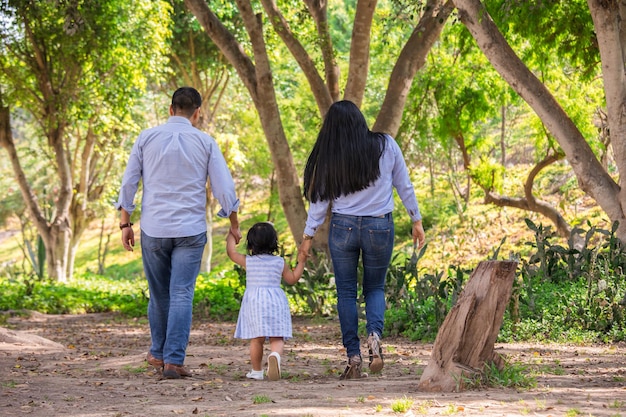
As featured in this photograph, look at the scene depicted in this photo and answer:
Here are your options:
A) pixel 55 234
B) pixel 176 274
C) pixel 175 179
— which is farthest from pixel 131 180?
pixel 55 234

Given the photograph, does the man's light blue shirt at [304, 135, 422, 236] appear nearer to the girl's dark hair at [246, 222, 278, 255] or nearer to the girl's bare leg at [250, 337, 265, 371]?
the girl's dark hair at [246, 222, 278, 255]

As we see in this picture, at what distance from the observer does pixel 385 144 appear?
6047mm

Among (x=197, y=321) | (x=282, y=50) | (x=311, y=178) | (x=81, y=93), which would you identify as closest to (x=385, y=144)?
(x=311, y=178)

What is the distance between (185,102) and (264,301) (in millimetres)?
1566

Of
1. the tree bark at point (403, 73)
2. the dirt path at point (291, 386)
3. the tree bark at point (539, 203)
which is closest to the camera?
the dirt path at point (291, 386)

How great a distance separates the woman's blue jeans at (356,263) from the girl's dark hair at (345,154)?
221mm

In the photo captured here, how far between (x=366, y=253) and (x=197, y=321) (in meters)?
6.84

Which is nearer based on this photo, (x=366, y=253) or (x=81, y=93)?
(x=366, y=253)

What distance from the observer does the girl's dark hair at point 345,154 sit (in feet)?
19.4

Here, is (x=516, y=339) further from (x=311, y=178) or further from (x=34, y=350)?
(x=34, y=350)

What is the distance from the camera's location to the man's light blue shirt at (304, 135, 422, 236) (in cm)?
597

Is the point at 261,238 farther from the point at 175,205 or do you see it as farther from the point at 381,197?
the point at 381,197

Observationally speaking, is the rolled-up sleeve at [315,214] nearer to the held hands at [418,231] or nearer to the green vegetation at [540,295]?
the held hands at [418,231]

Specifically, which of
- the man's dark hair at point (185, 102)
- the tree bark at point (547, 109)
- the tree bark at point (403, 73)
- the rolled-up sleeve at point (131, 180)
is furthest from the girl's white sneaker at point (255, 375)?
the tree bark at point (403, 73)
